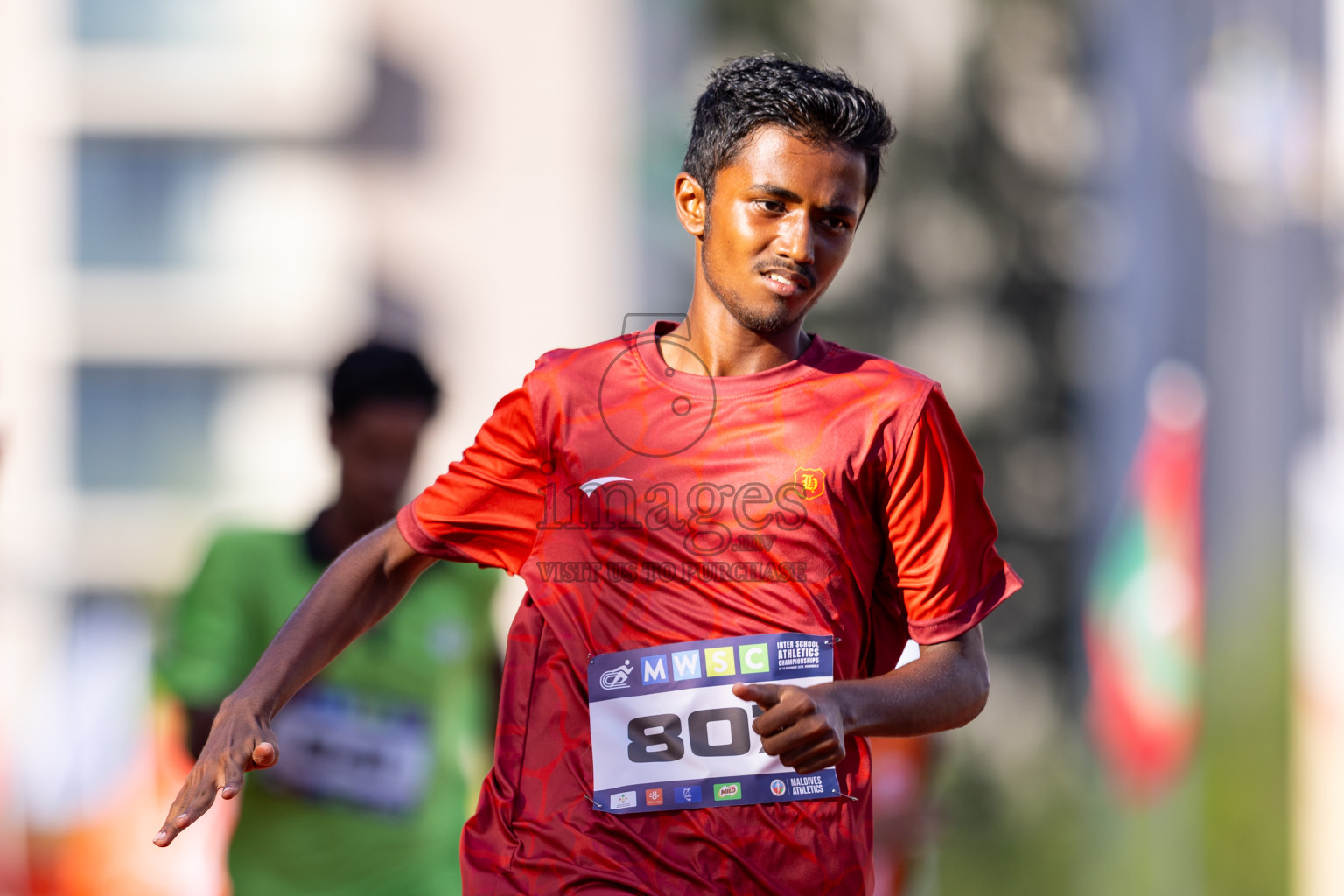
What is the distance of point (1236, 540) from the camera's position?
1279 cm

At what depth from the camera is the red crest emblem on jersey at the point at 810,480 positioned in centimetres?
285

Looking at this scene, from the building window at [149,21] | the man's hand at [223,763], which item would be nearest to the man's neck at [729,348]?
the man's hand at [223,763]

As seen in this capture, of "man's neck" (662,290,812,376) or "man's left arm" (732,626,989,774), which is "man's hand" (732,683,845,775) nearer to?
"man's left arm" (732,626,989,774)

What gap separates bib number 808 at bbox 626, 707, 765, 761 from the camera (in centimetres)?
279

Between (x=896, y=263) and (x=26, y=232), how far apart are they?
12673mm

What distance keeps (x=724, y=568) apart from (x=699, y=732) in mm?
257

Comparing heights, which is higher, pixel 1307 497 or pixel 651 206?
pixel 651 206

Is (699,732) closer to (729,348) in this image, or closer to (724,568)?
(724,568)

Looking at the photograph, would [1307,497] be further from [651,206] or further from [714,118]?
[651,206]

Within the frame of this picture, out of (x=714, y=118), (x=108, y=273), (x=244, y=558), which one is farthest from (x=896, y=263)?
(x=714, y=118)

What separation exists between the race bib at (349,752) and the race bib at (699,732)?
73.7 inches

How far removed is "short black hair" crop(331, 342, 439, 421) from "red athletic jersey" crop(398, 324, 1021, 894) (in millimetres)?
1902

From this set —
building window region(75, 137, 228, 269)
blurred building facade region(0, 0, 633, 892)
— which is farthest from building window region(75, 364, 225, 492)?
building window region(75, 137, 228, 269)

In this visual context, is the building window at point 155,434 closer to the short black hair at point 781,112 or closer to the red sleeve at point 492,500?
the red sleeve at point 492,500
